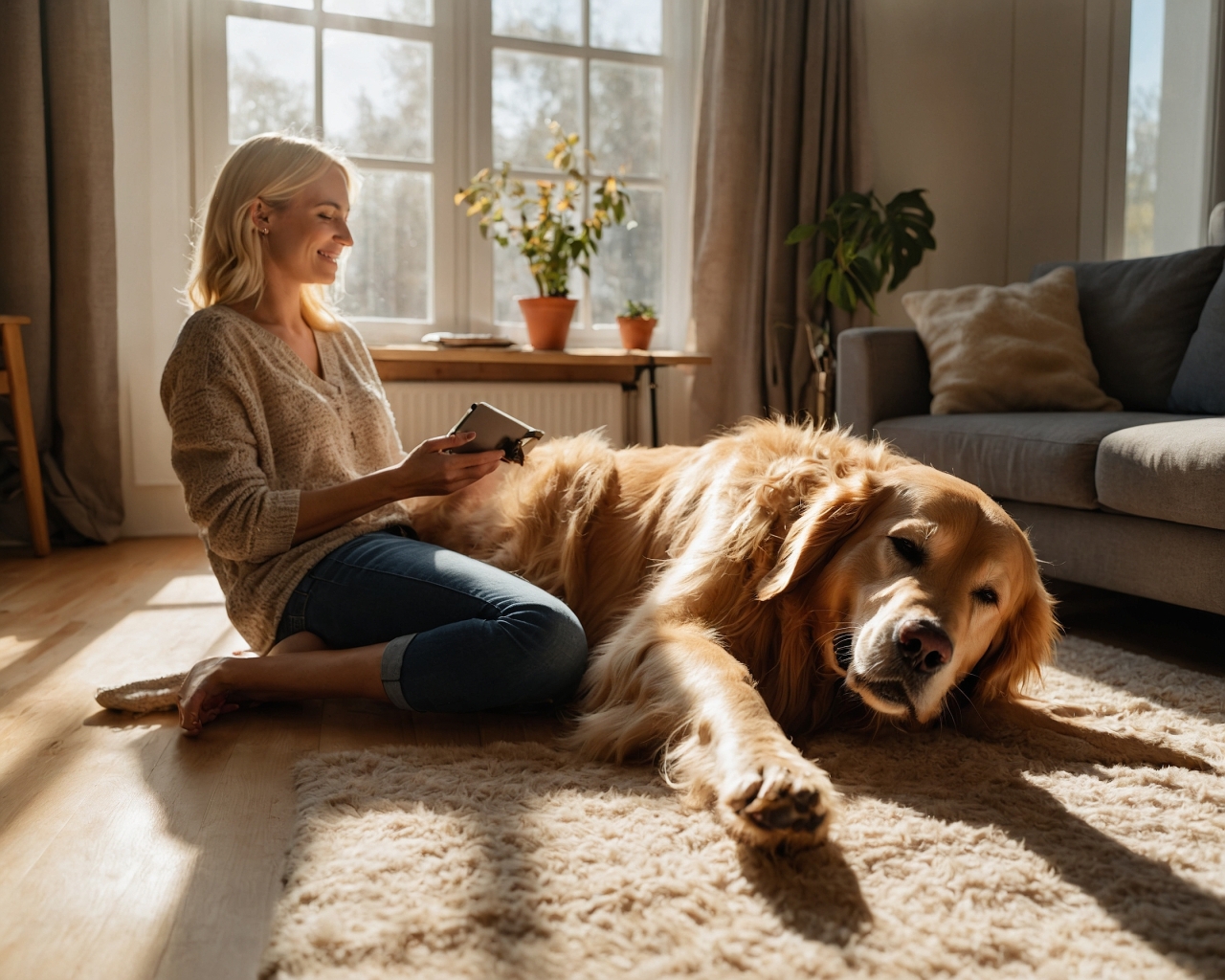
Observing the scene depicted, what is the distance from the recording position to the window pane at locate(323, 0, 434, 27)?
3.75 m

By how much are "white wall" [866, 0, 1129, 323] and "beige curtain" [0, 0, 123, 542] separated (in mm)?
3188

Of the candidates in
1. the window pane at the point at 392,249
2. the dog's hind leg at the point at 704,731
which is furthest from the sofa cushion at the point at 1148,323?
the window pane at the point at 392,249

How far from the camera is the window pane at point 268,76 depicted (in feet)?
12.0

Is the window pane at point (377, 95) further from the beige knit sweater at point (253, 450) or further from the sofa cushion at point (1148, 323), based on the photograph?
the sofa cushion at point (1148, 323)

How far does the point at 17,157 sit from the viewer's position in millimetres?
3207

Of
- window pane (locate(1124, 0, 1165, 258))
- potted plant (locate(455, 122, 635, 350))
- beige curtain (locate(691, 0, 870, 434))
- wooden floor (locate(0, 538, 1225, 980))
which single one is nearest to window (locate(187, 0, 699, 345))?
potted plant (locate(455, 122, 635, 350))

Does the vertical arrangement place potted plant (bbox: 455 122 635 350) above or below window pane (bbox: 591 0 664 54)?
below

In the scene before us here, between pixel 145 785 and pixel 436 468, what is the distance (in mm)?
635

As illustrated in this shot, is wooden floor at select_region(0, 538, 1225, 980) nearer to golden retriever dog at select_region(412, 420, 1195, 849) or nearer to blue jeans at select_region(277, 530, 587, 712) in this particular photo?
blue jeans at select_region(277, 530, 587, 712)

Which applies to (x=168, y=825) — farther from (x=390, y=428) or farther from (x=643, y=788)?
(x=390, y=428)

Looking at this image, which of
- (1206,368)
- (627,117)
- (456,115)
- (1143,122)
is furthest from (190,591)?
(1143,122)

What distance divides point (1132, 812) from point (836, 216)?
3.20m

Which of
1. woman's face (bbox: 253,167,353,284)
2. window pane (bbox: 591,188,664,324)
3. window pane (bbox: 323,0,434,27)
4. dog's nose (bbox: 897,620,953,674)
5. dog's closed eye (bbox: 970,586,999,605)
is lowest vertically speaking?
dog's nose (bbox: 897,620,953,674)

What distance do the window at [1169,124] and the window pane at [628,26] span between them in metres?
2.40
